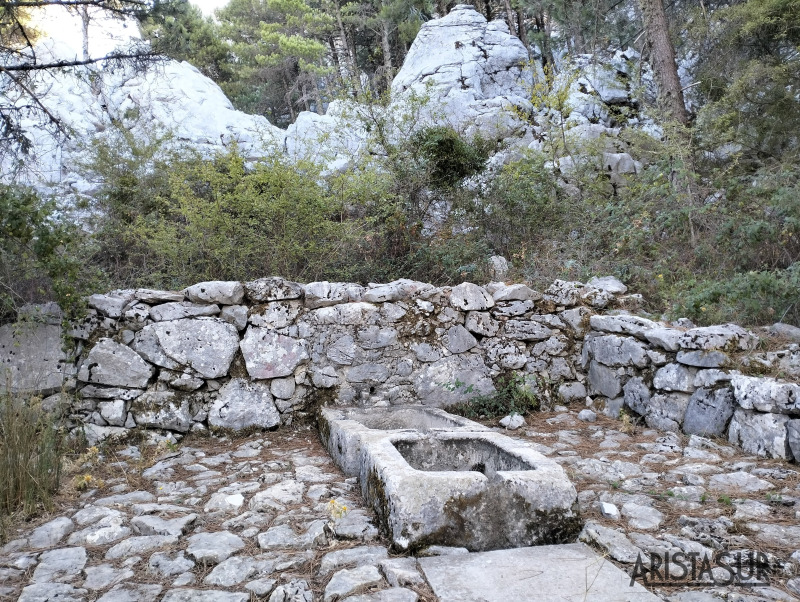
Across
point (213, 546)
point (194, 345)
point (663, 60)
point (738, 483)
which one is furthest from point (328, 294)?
point (663, 60)

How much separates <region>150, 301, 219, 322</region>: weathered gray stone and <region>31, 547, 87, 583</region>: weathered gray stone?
2.20 m

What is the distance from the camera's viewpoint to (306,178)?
5719 millimetres

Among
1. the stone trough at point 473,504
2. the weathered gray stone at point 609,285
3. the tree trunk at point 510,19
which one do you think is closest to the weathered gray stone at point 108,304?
the stone trough at point 473,504

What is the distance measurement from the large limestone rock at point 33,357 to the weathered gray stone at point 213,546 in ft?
7.43

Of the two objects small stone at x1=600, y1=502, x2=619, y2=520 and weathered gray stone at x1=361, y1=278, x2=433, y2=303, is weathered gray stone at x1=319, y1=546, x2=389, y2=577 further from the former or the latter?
weathered gray stone at x1=361, y1=278, x2=433, y2=303

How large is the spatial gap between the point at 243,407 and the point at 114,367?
3.41 ft

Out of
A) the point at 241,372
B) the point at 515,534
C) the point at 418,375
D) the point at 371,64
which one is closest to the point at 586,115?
the point at 371,64

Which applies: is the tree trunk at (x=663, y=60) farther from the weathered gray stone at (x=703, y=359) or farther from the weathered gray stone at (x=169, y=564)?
the weathered gray stone at (x=169, y=564)

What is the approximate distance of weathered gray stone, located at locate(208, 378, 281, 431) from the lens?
4316 millimetres

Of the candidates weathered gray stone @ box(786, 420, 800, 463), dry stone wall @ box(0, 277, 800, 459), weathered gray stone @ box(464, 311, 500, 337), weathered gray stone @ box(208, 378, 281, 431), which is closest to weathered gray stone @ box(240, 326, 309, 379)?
dry stone wall @ box(0, 277, 800, 459)

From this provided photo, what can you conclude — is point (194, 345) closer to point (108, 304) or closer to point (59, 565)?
point (108, 304)

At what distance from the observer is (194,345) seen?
4.32m

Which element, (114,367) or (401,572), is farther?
(114,367)

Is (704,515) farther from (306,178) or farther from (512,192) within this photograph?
(512,192)
